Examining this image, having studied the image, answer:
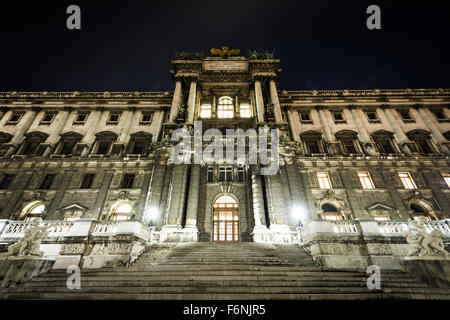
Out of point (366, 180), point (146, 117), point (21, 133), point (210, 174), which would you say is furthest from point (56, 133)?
point (366, 180)

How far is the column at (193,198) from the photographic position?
54.7 ft

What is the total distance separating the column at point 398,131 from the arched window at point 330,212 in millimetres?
11150

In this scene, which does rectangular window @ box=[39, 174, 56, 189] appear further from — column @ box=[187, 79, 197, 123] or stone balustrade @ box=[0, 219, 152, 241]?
column @ box=[187, 79, 197, 123]

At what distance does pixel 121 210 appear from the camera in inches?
762

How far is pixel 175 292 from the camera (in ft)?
23.1

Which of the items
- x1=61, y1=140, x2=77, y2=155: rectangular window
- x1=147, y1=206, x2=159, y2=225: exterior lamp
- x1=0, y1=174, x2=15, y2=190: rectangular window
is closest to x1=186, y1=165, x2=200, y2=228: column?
x1=147, y1=206, x2=159, y2=225: exterior lamp

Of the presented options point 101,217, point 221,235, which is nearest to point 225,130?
point 221,235

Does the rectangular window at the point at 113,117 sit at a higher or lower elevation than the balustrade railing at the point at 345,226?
higher

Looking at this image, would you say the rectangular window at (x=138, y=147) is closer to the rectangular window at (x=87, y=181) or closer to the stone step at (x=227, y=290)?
the rectangular window at (x=87, y=181)

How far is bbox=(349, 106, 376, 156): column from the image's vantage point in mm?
22703

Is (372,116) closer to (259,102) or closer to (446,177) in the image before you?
(446,177)

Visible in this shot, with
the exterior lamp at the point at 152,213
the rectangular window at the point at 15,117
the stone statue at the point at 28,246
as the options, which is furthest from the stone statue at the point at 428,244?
the rectangular window at the point at 15,117
